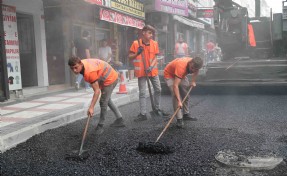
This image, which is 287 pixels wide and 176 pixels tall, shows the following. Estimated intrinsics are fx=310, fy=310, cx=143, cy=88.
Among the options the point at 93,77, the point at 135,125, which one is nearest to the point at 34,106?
the point at 135,125

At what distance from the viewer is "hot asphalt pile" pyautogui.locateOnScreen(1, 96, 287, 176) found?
3.07 metres

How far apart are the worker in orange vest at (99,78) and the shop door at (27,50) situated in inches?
164

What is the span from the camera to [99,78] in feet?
14.3

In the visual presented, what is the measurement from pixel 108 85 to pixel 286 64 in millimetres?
5093

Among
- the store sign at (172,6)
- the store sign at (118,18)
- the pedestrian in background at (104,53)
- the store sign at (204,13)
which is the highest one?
the store sign at (204,13)

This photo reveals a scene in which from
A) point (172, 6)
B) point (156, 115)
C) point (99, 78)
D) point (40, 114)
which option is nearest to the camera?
point (99, 78)

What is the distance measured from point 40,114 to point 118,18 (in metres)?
5.43

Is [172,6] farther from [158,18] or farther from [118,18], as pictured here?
[118,18]

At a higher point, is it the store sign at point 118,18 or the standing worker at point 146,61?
the store sign at point 118,18

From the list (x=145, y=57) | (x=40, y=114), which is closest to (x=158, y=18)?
(x=145, y=57)

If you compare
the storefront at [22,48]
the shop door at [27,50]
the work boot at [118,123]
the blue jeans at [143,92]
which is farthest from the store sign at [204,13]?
the work boot at [118,123]

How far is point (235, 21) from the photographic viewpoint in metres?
9.23

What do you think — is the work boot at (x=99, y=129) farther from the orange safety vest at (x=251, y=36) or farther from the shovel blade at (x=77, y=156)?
the orange safety vest at (x=251, y=36)

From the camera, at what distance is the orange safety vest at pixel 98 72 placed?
3.87 m
